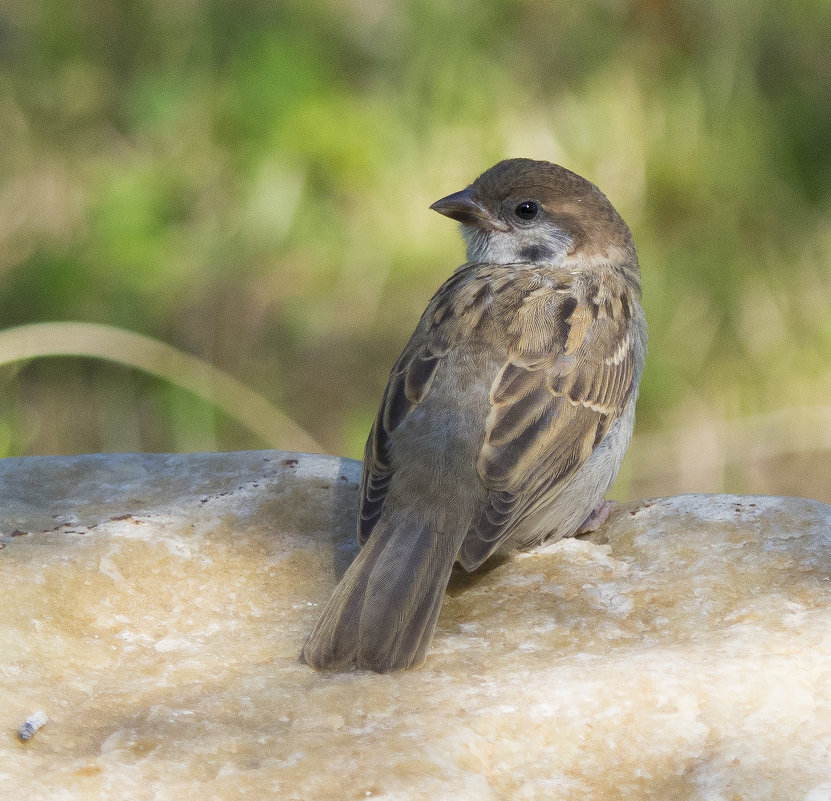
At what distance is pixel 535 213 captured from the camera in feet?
12.5

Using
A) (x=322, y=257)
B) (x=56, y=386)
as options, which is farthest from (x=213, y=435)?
(x=322, y=257)

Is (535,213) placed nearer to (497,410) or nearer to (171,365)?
(497,410)

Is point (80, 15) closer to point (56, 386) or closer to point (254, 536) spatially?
point (56, 386)

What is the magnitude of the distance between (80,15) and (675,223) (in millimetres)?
3311

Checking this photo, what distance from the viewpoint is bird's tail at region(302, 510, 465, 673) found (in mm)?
2570

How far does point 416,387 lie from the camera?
3232 mm

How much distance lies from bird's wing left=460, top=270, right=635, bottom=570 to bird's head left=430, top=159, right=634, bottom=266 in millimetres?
203

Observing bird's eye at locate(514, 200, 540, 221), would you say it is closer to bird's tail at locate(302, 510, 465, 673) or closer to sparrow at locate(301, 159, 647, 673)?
sparrow at locate(301, 159, 647, 673)

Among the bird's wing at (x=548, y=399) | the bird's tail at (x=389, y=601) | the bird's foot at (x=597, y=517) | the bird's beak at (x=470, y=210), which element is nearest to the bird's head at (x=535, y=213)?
the bird's beak at (x=470, y=210)

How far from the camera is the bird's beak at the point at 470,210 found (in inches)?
151

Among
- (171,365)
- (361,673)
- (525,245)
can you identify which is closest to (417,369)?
(525,245)

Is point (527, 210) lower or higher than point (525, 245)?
higher

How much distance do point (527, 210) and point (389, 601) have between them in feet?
5.05

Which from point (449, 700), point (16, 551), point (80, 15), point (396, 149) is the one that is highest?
point (80, 15)
